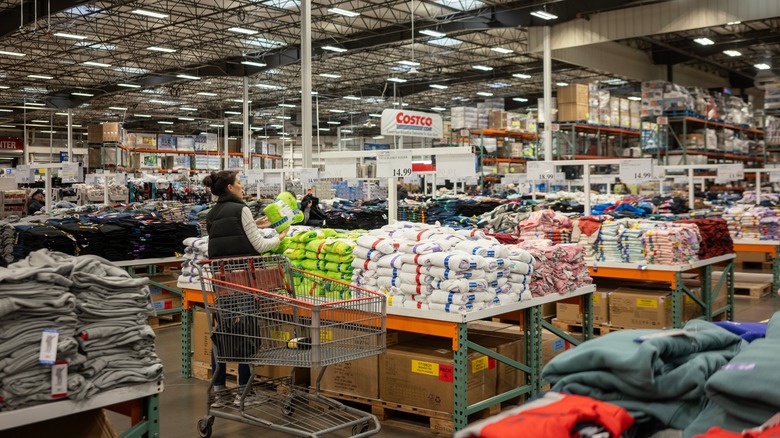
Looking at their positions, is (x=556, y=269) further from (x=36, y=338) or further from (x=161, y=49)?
(x=161, y=49)

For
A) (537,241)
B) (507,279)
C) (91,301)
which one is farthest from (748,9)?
(91,301)

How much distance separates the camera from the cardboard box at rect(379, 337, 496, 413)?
16.1ft

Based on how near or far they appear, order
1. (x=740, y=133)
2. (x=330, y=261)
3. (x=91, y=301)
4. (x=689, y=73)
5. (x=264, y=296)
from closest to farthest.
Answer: (x=91, y=301) < (x=264, y=296) < (x=330, y=261) < (x=740, y=133) < (x=689, y=73)

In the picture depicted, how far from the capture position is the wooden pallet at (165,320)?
9.27m

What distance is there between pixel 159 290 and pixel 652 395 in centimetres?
834

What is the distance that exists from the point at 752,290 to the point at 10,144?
37194 millimetres

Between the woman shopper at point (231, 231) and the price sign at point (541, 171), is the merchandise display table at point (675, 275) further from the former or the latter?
the woman shopper at point (231, 231)

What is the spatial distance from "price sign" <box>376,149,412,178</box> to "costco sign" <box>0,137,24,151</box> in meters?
36.4

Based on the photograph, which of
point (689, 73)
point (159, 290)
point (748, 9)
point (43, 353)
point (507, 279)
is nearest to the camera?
point (43, 353)

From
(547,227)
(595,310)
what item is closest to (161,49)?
(547,227)

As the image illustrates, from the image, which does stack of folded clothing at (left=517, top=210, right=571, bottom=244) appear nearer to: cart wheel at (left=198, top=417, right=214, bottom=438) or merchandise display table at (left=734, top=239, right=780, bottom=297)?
cart wheel at (left=198, top=417, right=214, bottom=438)

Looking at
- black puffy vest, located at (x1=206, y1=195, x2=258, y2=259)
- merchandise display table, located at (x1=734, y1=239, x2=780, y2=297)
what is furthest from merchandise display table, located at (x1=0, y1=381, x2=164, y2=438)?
merchandise display table, located at (x1=734, y1=239, x2=780, y2=297)

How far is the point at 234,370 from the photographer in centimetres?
632

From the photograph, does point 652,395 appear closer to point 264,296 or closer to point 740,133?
point 264,296
